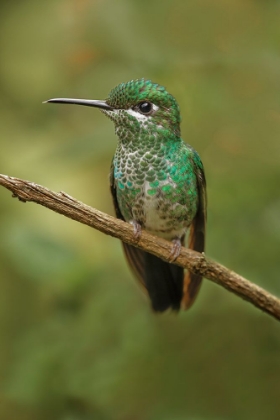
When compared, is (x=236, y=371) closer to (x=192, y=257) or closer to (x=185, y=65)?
(x=192, y=257)

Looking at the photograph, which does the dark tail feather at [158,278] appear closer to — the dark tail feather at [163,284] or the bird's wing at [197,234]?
the dark tail feather at [163,284]

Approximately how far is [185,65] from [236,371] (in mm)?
1866

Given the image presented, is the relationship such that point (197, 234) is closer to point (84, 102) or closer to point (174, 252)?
point (174, 252)

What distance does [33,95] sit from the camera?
4.60 metres

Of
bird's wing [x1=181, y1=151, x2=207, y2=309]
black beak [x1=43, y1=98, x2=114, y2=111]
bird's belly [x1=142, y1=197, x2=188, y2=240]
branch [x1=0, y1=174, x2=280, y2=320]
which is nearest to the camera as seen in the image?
branch [x1=0, y1=174, x2=280, y2=320]

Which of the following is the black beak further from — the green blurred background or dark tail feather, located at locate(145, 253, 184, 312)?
dark tail feather, located at locate(145, 253, 184, 312)

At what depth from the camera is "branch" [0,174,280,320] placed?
2.36 m

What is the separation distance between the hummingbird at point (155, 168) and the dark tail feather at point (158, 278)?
0.14m

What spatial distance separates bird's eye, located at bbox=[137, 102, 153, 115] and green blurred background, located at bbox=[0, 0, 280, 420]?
490 millimetres

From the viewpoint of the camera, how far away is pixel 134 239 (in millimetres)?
2668

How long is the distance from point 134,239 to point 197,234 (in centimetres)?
78

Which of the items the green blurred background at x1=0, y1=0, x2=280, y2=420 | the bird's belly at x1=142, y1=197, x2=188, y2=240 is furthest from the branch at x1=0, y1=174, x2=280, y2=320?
the green blurred background at x1=0, y1=0, x2=280, y2=420

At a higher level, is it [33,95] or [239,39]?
[239,39]

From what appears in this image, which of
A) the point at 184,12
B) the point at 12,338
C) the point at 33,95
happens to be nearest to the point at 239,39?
the point at 184,12
